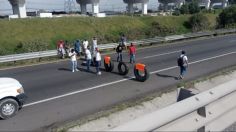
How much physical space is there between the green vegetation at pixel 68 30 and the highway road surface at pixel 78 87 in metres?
11.4

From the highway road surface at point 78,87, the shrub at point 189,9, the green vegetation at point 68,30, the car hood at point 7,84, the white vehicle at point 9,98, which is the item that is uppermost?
the shrub at point 189,9

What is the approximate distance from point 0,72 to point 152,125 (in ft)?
59.2

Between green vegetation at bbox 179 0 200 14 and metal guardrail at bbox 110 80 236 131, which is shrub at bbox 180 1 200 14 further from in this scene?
metal guardrail at bbox 110 80 236 131

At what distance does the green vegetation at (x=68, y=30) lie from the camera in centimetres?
3141

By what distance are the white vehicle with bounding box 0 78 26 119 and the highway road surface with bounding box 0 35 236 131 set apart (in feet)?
0.88

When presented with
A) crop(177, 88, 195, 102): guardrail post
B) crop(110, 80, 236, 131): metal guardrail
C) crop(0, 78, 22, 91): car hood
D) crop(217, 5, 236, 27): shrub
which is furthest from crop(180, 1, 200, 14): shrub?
crop(110, 80, 236, 131): metal guardrail

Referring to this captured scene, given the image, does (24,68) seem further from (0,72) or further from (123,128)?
(123,128)

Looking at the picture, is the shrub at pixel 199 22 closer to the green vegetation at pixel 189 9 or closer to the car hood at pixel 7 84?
the green vegetation at pixel 189 9

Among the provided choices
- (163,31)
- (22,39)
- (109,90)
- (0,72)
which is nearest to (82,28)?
(22,39)

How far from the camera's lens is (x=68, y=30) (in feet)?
123

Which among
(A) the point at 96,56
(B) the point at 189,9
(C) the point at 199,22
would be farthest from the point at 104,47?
(B) the point at 189,9

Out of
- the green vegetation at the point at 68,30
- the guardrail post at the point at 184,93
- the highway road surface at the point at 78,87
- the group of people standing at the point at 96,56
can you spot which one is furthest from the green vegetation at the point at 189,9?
the guardrail post at the point at 184,93

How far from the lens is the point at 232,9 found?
2180 inches

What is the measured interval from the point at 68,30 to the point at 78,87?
79.5ft
